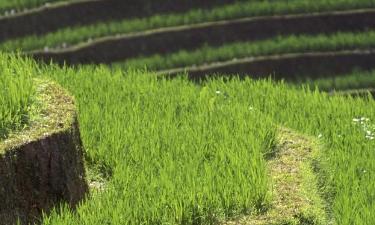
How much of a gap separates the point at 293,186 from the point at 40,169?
192 cm

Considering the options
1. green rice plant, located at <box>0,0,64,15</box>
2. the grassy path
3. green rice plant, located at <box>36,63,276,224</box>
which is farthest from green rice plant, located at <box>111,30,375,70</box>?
the grassy path

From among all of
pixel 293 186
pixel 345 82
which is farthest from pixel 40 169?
pixel 345 82

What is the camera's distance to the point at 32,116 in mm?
7230

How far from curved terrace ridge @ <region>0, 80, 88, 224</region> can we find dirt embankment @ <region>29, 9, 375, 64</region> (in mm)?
11898

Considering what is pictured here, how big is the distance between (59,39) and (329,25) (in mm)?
5466

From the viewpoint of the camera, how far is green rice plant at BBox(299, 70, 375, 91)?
19.0 m

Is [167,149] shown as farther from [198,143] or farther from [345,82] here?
[345,82]

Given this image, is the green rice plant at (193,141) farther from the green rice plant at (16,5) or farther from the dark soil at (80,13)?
the green rice plant at (16,5)

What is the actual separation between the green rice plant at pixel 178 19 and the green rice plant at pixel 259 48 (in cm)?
68

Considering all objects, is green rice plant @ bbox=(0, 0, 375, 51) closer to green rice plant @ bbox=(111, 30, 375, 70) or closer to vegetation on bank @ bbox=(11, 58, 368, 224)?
green rice plant @ bbox=(111, 30, 375, 70)

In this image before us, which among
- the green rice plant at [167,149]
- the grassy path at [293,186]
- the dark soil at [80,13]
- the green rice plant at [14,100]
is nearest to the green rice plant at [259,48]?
the dark soil at [80,13]

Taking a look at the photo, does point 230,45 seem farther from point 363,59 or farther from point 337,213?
point 337,213

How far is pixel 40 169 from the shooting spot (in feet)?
22.4

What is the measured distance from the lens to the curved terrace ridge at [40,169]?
6.73 m
